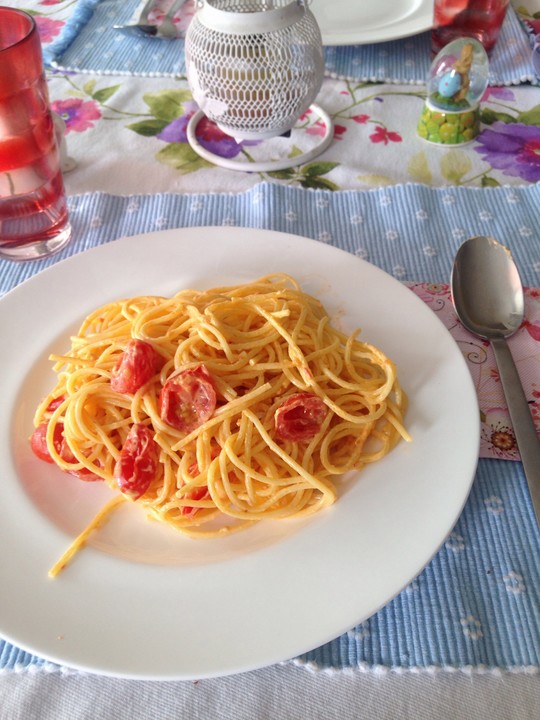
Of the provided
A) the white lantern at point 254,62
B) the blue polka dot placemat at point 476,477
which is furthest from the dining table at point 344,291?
the white lantern at point 254,62

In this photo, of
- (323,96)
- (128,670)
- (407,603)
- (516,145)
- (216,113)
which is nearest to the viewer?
(128,670)

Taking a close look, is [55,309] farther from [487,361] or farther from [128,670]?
[487,361]

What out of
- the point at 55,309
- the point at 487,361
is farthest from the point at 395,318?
the point at 55,309

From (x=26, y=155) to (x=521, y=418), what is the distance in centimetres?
88

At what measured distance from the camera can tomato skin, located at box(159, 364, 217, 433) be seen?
2.56ft

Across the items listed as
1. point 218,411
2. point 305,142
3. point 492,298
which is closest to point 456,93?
point 305,142

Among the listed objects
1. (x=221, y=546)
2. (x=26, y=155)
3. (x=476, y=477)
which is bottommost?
(x=476, y=477)

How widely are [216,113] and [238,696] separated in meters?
1.04

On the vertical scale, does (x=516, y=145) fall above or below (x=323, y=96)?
below

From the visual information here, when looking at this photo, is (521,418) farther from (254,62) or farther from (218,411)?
(254,62)

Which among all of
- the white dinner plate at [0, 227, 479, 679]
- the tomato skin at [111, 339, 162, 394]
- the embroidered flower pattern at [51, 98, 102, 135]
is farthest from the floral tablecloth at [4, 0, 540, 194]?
the tomato skin at [111, 339, 162, 394]

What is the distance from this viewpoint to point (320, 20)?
160cm

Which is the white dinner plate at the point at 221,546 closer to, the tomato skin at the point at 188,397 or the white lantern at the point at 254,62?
the tomato skin at the point at 188,397

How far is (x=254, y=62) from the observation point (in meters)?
1.17
